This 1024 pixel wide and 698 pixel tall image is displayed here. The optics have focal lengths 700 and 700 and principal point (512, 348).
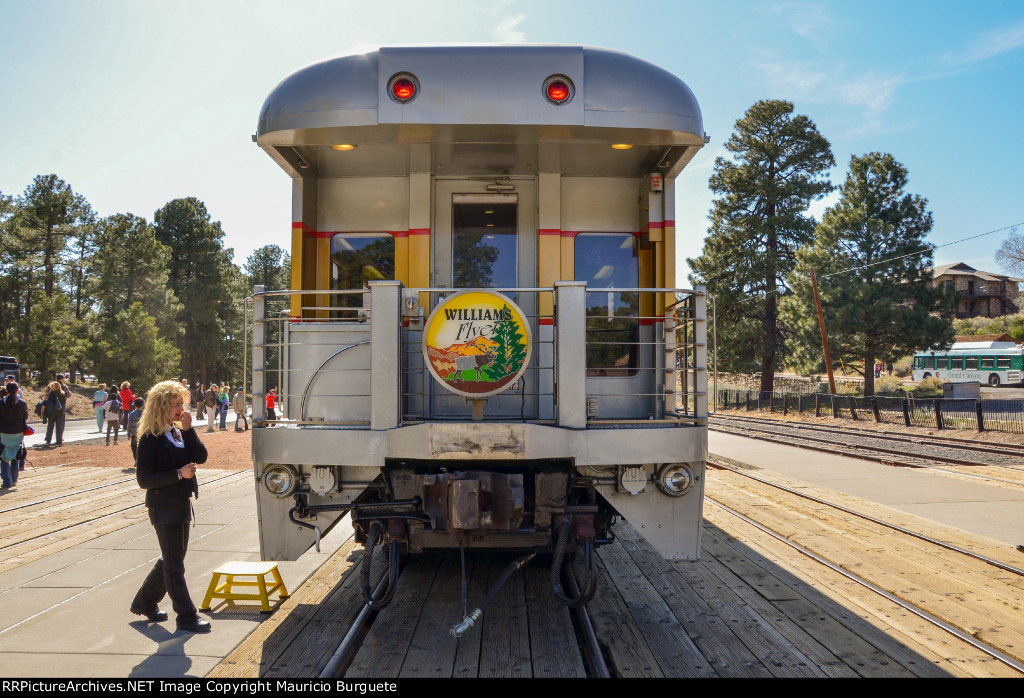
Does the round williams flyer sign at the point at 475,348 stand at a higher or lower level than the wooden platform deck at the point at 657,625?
higher

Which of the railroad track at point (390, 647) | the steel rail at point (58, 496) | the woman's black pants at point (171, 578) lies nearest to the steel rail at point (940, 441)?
the railroad track at point (390, 647)

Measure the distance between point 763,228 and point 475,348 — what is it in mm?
39781

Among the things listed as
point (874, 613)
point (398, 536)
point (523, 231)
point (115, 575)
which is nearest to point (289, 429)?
point (398, 536)

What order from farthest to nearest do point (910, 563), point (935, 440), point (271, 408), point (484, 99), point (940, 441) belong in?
1. point (935, 440)
2. point (940, 441)
3. point (271, 408)
4. point (910, 563)
5. point (484, 99)

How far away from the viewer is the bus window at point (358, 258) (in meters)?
6.09

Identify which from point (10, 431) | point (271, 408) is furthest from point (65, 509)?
point (271, 408)

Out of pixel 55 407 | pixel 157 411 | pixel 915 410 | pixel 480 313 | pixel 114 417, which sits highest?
pixel 480 313

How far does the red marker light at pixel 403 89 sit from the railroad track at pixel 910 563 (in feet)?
17.3

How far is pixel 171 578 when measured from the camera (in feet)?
16.6

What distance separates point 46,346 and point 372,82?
41.5 m

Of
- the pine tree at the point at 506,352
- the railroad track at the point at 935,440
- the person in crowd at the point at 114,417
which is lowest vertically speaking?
the railroad track at the point at 935,440

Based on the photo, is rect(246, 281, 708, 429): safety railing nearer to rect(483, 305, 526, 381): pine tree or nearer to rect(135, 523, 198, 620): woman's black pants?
rect(483, 305, 526, 381): pine tree

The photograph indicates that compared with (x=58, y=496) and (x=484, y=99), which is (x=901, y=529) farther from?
(x=58, y=496)

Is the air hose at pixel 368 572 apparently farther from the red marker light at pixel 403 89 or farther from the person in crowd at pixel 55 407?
the person in crowd at pixel 55 407
